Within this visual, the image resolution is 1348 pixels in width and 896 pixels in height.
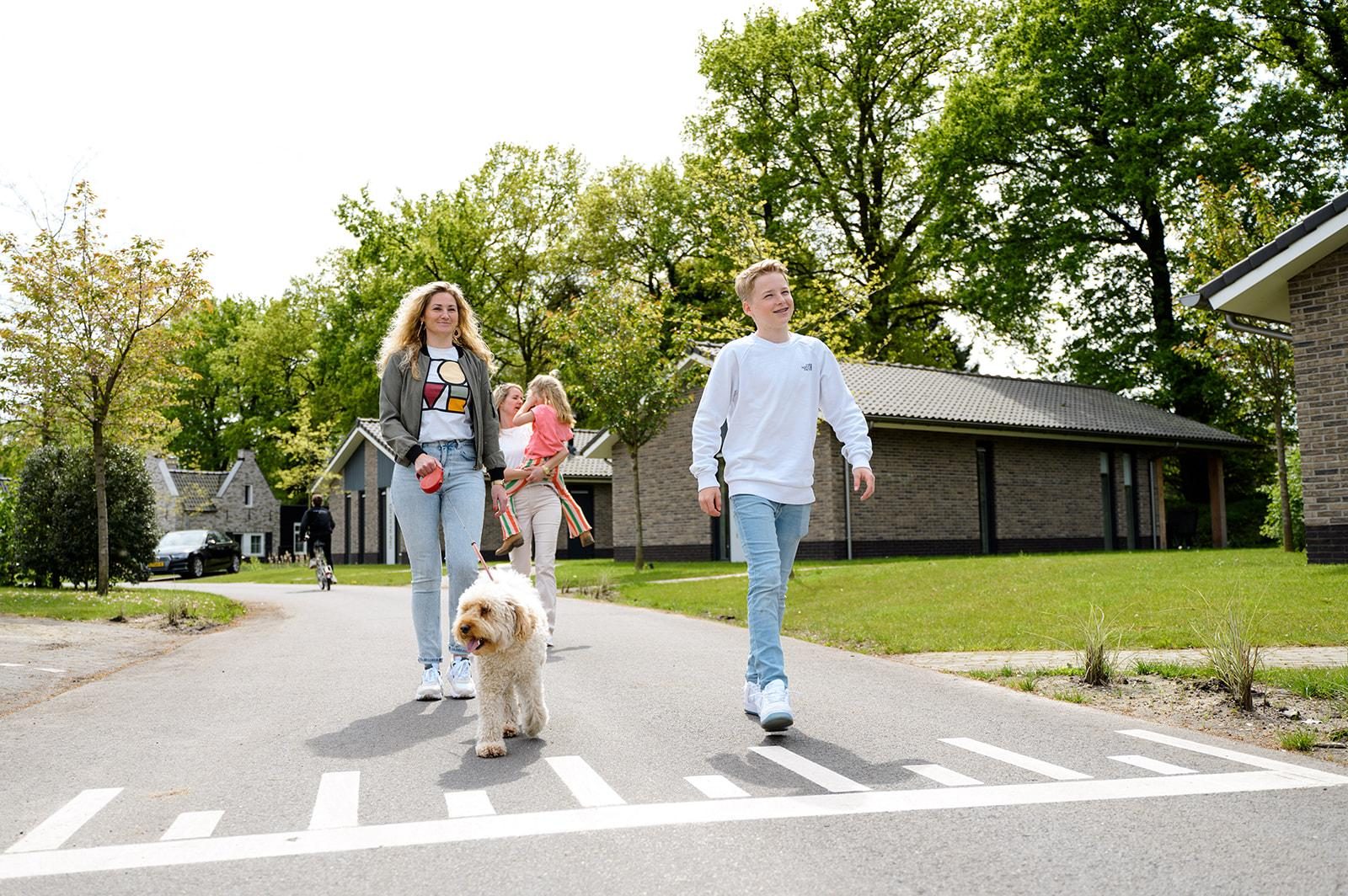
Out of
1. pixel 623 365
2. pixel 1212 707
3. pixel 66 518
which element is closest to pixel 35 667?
pixel 1212 707

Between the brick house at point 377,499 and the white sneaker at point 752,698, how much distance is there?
32206 millimetres

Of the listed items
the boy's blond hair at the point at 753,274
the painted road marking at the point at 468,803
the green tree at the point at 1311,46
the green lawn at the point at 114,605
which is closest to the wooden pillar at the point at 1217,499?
the green tree at the point at 1311,46

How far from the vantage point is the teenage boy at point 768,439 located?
5.70 m

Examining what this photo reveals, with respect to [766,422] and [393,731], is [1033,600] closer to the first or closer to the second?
[766,422]

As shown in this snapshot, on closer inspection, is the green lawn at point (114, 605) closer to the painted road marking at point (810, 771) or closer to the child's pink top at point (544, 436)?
the child's pink top at point (544, 436)

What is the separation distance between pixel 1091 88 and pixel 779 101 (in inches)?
465

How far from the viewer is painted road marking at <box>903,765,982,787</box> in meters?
4.46

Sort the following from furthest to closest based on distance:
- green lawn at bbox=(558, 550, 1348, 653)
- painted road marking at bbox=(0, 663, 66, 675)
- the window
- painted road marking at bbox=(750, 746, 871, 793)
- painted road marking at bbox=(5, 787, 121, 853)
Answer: the window, green lawn at bbox=(558, 550, 1348, 653), painted road marking at bbox=(0, 663, 66, 675), painted road marking at bbox=(750, 746, 871, 793), painted road marking at bbox=(5, 787, 121, 853)

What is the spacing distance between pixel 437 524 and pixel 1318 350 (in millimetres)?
12531

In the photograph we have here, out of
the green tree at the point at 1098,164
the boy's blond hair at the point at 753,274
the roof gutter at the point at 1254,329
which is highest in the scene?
the green tree at the point at 1098,164

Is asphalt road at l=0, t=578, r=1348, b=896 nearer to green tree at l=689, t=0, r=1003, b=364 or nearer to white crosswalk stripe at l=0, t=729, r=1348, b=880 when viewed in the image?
white crosswalk stripe at l=0, t=729, r=1348, b=880

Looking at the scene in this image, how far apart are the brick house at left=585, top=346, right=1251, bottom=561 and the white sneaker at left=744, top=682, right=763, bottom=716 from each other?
18.5 m

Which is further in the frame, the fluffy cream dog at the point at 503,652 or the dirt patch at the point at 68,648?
the dirt patch at the point at 68,648

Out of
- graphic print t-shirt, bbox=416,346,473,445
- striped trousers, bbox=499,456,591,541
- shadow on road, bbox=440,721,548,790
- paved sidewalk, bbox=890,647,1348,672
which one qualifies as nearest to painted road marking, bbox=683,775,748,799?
shadow on road, bbox=440,721,548,790
